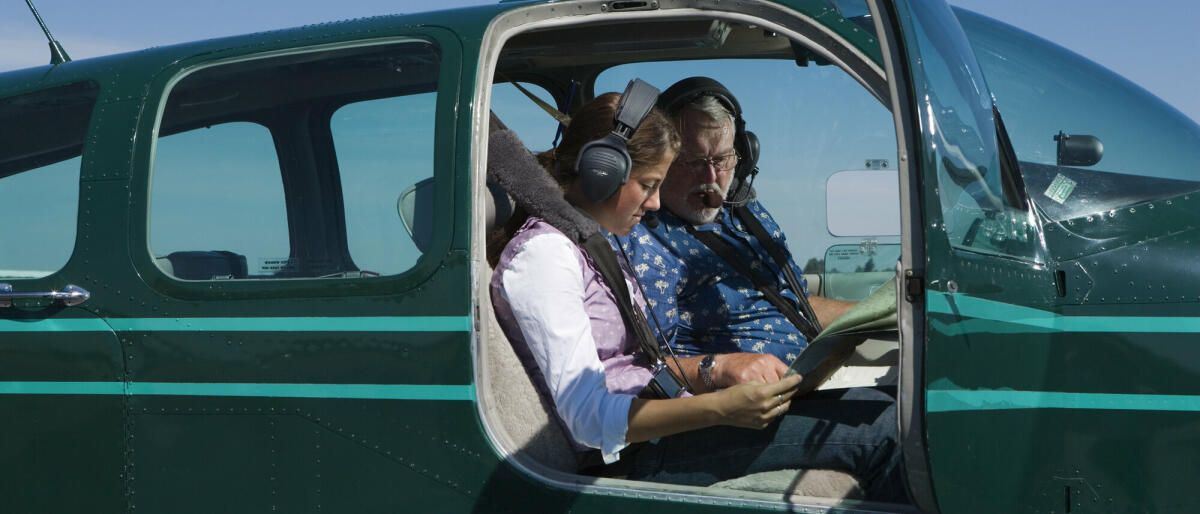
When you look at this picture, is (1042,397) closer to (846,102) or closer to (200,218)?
(846,102)

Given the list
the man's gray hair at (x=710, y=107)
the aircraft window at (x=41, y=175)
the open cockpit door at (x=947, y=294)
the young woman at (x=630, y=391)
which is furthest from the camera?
the man's gray hair at (x=710, y=107)

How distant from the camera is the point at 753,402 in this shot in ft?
7.15

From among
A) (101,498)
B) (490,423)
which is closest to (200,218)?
(101,498)

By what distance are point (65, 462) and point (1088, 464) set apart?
2.58m

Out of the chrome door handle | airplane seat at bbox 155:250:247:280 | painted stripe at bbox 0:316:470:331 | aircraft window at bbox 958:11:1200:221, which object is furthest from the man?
the chrome door handle

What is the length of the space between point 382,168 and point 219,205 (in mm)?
511

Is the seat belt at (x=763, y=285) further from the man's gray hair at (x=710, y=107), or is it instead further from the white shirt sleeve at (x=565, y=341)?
the white shirt sleeve at (x=565, y=341)

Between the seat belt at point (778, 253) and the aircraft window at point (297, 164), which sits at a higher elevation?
the aircraft window at point (297, 164)

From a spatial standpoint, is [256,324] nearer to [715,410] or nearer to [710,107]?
[715,410]

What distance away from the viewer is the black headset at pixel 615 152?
8.16 feet

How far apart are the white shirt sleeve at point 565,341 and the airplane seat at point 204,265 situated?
2.69ft

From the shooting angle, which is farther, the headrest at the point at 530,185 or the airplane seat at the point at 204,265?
the airplane seat at the point at 204,265

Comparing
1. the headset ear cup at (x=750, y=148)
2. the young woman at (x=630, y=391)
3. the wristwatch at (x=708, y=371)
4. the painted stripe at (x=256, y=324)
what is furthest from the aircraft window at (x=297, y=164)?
the headset ear cup at (x=750, y=148)

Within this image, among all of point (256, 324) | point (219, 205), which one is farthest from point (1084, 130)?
point (219, 205)
